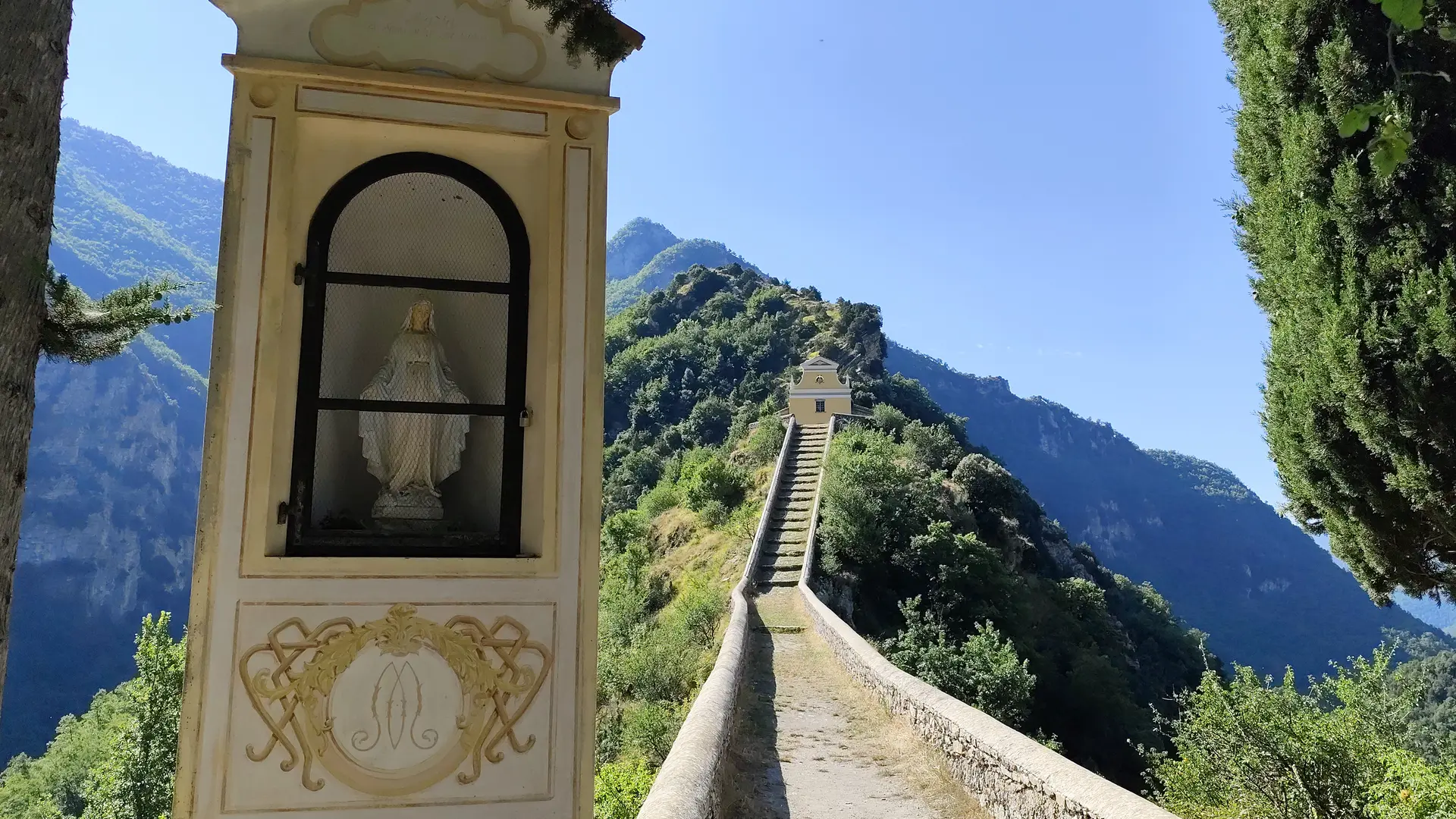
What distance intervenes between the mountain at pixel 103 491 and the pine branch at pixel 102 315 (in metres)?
84.5

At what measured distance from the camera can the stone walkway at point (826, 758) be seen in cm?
650

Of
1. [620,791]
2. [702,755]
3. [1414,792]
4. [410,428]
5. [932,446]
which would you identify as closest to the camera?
[410,428]

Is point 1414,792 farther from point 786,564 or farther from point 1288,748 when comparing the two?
point 786,564

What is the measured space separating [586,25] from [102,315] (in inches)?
80.6

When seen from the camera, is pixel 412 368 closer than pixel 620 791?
Yes

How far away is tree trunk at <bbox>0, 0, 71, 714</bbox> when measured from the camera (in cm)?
234

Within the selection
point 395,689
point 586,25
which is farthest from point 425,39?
point 395,689

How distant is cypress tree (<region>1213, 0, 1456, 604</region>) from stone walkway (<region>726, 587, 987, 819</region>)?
159 inches

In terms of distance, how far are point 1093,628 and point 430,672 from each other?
30.6 m

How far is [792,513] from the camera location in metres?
25.2

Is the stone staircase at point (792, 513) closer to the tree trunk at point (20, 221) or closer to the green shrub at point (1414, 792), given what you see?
the green shrub at point (1414, 792)

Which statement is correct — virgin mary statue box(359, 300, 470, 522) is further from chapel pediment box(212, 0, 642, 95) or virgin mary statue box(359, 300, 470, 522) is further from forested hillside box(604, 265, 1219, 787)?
forested hillside box(604, 265, 1219, 787)

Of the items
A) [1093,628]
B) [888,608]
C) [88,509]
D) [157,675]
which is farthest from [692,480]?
[88,509]

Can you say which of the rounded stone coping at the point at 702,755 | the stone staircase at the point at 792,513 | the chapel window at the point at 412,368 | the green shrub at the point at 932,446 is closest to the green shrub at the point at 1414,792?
the rounded stone coping at the point at 702,755
